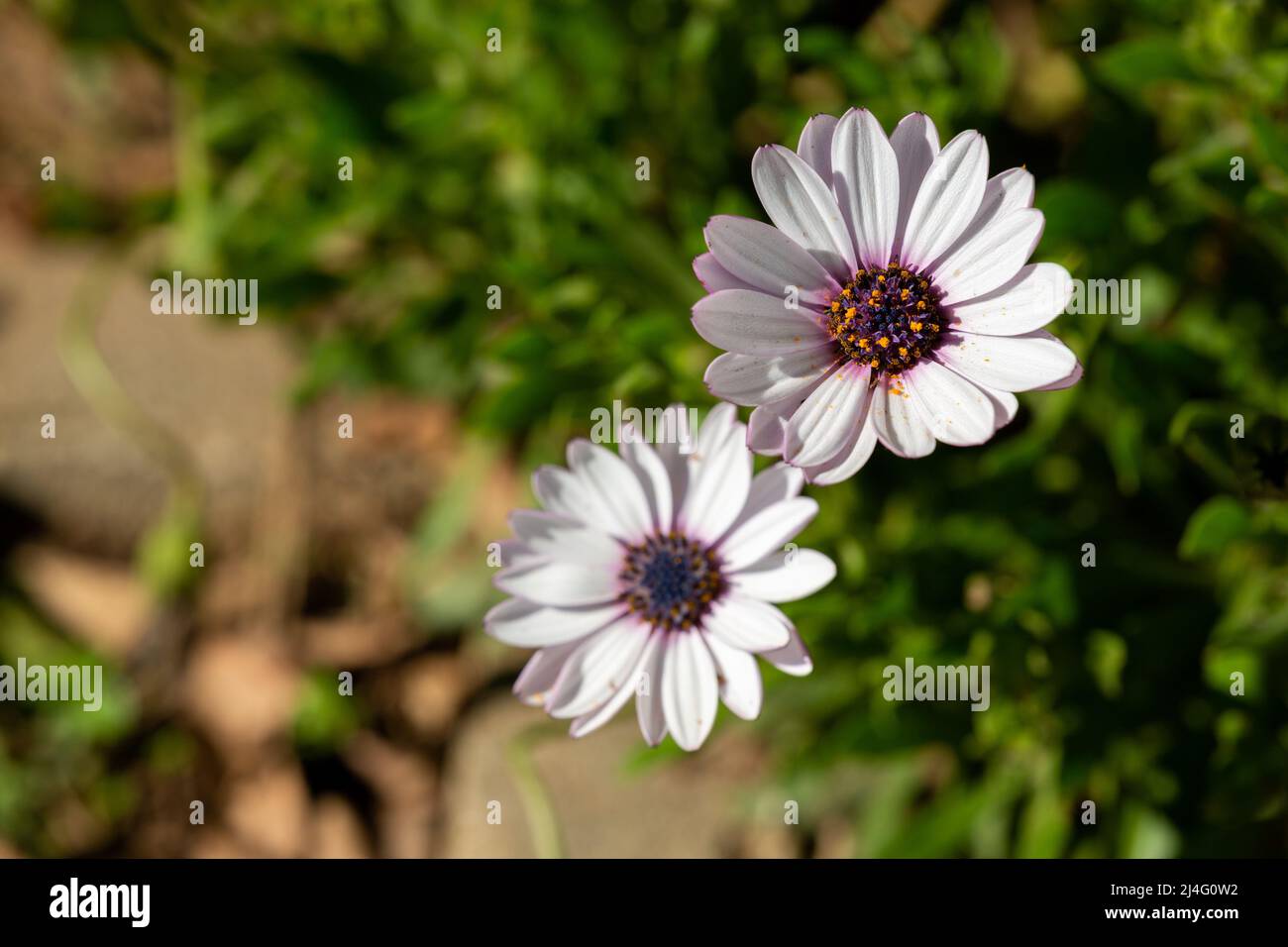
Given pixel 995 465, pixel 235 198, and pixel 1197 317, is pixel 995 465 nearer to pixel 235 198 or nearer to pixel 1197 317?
pixel 1197 317

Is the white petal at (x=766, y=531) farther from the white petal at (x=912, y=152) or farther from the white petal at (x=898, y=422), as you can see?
the white petal at (x=912, y=152)

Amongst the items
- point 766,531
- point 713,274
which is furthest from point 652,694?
point 713,274

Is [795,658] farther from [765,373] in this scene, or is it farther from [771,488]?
[765,373]

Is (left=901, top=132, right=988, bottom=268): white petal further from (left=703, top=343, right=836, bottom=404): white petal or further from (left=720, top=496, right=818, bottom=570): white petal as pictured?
(left=720, top=496, right=818, bottom=570): white petal

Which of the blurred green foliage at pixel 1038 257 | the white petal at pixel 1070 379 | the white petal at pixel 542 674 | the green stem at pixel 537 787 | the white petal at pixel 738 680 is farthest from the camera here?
the green stem at pixel 537 787

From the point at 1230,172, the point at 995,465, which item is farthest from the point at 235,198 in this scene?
the point at 1230,172

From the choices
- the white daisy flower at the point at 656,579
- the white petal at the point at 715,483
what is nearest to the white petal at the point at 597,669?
the white daisy flower at the point at 656,579

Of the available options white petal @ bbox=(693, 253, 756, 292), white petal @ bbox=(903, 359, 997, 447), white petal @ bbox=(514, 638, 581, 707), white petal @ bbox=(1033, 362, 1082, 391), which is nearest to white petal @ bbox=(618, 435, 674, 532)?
white petal @ bbox=(514, 638, 581, 707)
